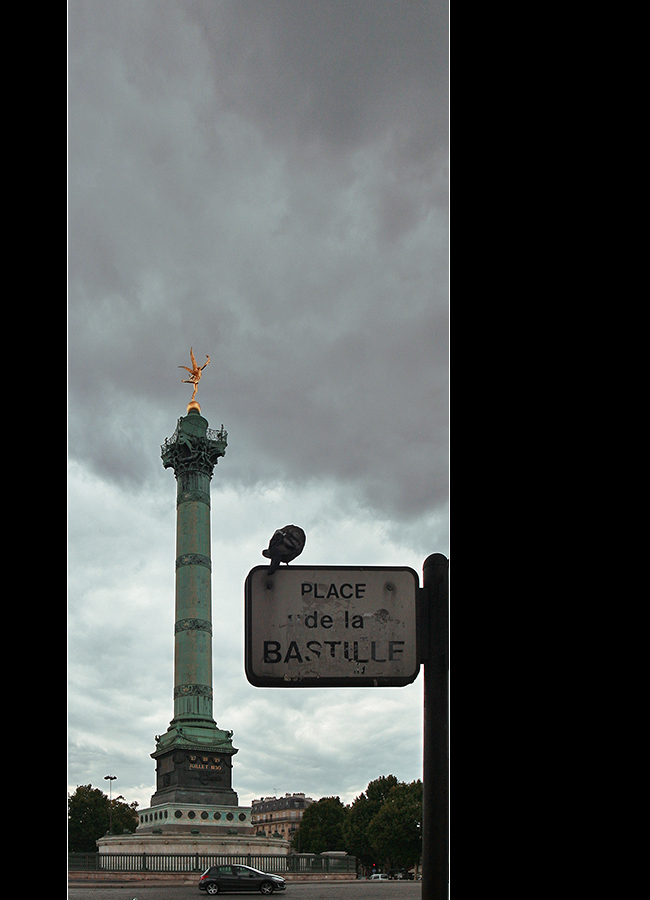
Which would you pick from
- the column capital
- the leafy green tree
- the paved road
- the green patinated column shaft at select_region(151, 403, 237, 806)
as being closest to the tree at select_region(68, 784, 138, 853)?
the leafy green tree

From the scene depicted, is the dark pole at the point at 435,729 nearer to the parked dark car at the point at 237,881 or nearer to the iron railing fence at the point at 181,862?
the parked dark car at the point at 237,881

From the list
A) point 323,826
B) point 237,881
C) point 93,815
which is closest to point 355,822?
point 323,826

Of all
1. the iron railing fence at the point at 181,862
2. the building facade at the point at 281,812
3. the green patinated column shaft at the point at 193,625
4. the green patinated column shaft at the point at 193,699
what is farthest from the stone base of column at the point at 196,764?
the building facade at the point at 281,812

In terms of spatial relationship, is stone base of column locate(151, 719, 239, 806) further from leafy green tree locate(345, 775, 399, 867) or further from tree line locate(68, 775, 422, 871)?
leafy green tree locate(345, 775, 399, 867)

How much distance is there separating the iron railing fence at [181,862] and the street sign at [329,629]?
34.2 metres

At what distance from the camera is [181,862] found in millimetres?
34062

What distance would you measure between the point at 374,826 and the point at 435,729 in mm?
70436

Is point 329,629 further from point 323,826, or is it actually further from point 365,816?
point 323,826

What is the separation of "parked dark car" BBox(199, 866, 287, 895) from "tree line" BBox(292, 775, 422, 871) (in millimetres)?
31489

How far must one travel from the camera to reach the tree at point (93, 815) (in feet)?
239

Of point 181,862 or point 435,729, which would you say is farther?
point 181,862
